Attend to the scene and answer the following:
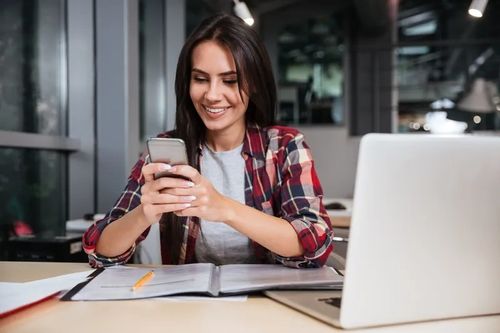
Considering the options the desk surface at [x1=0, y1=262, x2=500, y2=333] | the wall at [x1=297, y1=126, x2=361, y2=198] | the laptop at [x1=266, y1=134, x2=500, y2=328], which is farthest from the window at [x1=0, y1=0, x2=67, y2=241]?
the wall at [x1=297, y1=126, x2=361, y2=198]

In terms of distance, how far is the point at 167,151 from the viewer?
94 cm

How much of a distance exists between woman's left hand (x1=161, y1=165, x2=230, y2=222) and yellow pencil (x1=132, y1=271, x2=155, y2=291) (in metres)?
0.13

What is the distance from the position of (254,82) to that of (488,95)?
142 inches

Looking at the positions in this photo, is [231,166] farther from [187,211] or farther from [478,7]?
[478,7]

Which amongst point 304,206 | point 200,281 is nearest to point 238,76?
point 304,206

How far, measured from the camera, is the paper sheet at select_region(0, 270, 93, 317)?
2.76 ft

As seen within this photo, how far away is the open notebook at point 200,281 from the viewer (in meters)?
0.92

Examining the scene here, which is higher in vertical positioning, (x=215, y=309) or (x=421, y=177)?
(x=421, y=177)

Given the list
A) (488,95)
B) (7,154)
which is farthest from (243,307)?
(488,95)

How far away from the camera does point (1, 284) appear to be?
3.27ft

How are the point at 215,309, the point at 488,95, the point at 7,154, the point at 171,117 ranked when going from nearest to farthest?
the point at 215,309
the point at 7,154
the point at 171,117
the point at 488,95

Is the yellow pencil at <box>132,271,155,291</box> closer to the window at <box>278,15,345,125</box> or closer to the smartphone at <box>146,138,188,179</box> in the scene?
the smartphone at <box>146,138,188,179</box>

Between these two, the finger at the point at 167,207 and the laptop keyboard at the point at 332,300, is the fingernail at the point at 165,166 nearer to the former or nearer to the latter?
the finger at the point at 167,207

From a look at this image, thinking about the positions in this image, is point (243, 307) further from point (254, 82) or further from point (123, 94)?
point (123, 94)
